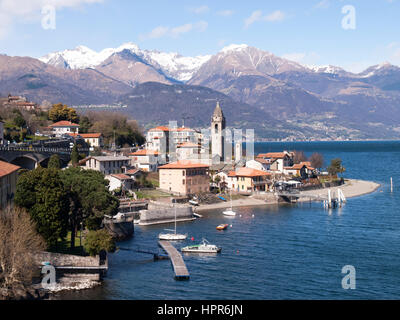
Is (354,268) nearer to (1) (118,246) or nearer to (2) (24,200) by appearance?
(1) (118,246)

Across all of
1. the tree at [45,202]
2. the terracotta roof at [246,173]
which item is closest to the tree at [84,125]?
the terracotta roof at [246,173]

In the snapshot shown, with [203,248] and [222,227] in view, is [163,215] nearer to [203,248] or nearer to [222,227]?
[222,227]

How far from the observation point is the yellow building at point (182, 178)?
87.1 meters

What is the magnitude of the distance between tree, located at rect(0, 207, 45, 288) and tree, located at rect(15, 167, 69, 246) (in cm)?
352

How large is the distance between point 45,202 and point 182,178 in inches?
1691

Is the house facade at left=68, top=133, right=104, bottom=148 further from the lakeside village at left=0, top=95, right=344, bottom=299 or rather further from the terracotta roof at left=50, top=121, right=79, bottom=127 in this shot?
the terracotta roof at left=50, top=121, right=79, bottom=127

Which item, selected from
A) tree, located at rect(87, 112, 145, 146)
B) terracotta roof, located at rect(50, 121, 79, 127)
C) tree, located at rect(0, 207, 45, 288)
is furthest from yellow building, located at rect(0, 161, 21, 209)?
tree, located at rect(87, 112, 145, 146)

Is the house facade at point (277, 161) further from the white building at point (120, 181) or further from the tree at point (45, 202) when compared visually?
the tree at point (45, 202)

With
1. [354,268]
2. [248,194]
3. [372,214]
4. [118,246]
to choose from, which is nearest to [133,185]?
[248,194]

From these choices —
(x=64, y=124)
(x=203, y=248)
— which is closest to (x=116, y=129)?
(x=64, y=124)

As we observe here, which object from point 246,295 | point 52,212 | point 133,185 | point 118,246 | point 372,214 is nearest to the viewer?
point 246,295
